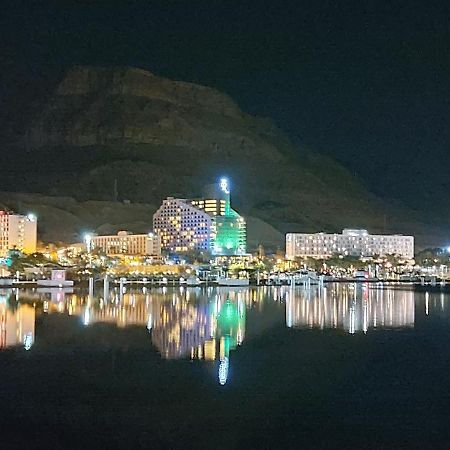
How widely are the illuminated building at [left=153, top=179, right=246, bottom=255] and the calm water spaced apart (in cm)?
9366

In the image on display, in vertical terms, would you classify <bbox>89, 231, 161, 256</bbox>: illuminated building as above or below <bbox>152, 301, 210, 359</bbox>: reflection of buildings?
above

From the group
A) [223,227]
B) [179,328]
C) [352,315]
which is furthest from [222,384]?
[223,227]

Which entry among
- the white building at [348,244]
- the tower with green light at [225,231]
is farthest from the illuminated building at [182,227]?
the white building at [348,244]

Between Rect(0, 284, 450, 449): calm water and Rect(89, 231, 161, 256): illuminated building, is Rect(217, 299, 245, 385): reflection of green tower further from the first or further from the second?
Rect(89, 231, 161, 256): illuminated building

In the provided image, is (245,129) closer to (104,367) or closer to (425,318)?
(425,318)

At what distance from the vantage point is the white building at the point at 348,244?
129 metres

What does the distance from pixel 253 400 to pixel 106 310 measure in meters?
23.3

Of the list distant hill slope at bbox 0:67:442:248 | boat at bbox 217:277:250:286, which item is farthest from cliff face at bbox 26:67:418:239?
boat at bbox 217:277:250:286

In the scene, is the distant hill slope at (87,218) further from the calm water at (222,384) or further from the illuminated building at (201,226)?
the calm water at (222,384)

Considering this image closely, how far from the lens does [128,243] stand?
117625mm

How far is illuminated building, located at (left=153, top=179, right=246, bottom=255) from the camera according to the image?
124 metres

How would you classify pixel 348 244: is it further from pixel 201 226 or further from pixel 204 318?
pixel 204 318

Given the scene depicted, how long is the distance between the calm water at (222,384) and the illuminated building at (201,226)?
9366 cm

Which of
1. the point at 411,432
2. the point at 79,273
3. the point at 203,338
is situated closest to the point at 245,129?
the point at 79,273
